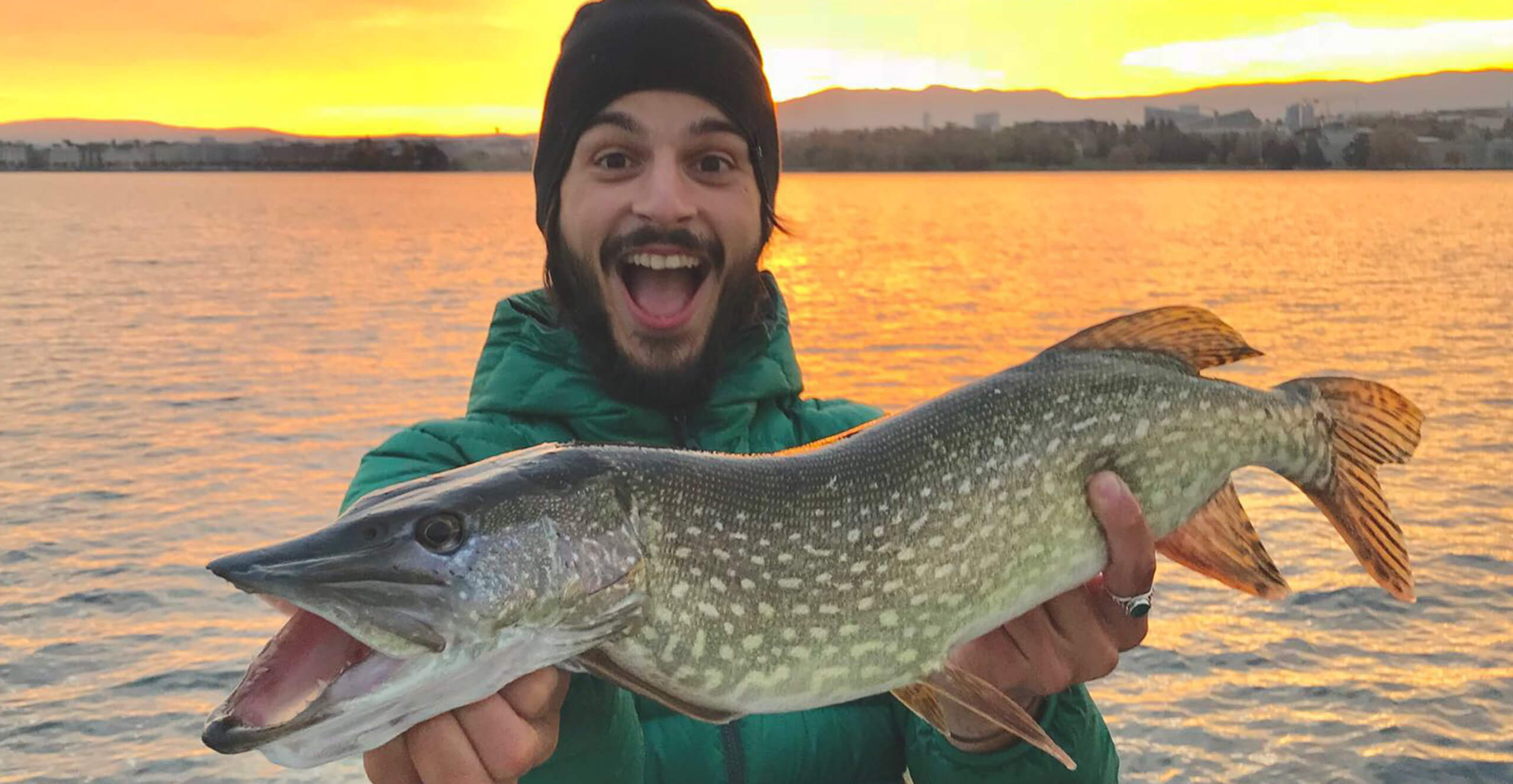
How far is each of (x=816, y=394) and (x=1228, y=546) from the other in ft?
34.3

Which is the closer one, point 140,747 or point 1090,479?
point 1090,479

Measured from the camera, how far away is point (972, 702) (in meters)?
2.29

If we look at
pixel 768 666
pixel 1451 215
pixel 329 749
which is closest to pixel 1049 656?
pixel 768 666

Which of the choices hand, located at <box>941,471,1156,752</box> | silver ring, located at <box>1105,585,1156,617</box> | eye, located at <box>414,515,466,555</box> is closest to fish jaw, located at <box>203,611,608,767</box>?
eye, located at <box>414,515,466,555</box>

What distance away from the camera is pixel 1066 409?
2.49 meters

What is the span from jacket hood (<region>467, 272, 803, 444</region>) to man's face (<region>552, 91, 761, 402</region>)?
80 mm

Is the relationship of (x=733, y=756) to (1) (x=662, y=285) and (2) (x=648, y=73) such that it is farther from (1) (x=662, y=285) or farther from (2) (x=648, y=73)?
(2) (x=648, y=73)

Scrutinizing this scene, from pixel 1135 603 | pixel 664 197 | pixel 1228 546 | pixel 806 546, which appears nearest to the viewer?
pixel 806 546

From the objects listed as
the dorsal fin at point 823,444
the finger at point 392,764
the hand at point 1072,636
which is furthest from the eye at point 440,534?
the hand at point 1072,636

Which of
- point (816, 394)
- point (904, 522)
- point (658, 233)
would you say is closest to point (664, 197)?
point (658, 233)

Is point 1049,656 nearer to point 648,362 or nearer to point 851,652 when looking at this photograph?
point 851,652

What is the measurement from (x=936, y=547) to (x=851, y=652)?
11.3 inches

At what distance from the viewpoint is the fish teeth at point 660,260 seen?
3.31 meters

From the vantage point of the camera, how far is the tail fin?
275 centimetres
